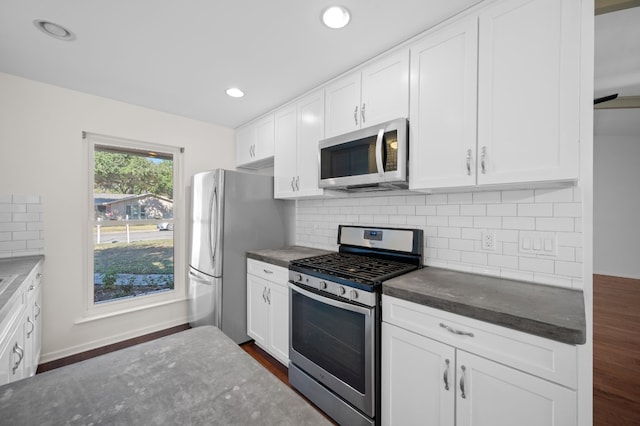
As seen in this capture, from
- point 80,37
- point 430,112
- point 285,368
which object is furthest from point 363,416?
point 80,37

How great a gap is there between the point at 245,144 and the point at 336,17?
81.0 inches

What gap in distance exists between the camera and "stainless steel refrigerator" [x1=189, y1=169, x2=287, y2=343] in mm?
2578

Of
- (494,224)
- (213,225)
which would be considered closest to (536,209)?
(494,224)

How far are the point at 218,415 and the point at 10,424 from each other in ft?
1.21

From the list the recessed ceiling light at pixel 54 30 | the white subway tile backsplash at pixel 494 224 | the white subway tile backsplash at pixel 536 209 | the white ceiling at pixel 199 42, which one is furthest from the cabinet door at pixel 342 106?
the recessed ceiling light at pixel 54 30

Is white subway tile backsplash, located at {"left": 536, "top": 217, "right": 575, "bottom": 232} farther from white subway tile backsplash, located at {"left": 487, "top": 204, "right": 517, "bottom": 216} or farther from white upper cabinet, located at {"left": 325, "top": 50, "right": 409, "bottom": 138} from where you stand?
white upper cabinet, located at {"left": 325, "top": 50, "right": 409, "bottom": 138}

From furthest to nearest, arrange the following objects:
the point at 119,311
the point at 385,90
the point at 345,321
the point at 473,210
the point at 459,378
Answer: the point at 119,311 → the point at 385,90 → the point at 473,210 → the point at 345,321 → the point at 459,378

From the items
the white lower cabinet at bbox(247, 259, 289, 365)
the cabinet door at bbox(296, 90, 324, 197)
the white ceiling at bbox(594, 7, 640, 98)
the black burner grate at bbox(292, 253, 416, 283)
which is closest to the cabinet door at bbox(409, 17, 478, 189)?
the black burner grate at bbox(292, 253, 416, 283)

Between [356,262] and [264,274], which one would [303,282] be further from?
[264,274]

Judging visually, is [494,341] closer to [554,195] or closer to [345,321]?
[345,321]

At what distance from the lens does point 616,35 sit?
197 centimetres

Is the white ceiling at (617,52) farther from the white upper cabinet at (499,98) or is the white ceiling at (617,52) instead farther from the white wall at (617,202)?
the white wall at (617,202)

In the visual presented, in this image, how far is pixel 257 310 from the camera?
2.55 metres

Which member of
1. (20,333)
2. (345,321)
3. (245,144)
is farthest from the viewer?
(245,144)
